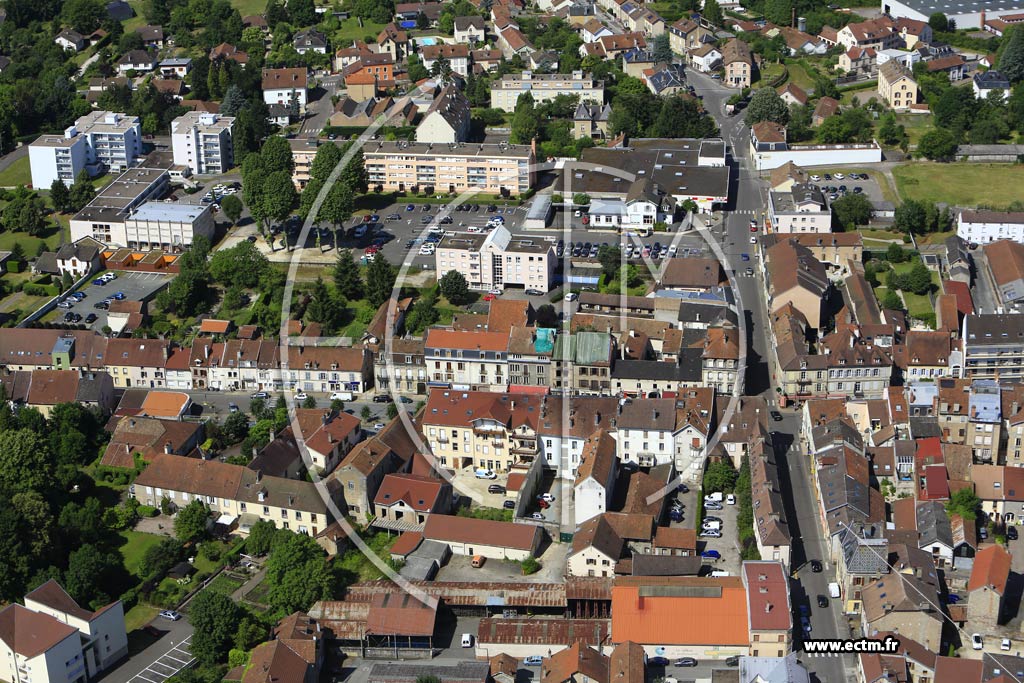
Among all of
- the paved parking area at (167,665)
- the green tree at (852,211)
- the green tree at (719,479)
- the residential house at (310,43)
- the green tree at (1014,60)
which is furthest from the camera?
the residential house at (310,43)

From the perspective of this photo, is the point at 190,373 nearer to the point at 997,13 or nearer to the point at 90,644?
the point at 90,644

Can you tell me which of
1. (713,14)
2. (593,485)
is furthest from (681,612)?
(713,14)

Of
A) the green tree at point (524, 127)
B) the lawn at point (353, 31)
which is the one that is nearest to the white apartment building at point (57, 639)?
the green tree at point (524, 127)

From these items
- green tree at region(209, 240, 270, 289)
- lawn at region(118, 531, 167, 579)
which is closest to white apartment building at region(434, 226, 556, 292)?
green tree at region(209, 240, 270, 289)

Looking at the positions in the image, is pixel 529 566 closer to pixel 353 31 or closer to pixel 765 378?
pixel 765 378

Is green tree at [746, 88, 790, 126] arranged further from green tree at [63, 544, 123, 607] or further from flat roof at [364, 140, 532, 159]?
green tree at [63, 544, 123, 607]

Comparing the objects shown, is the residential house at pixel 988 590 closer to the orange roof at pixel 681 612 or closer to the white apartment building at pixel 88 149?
the orange roof at pixel 681 612
